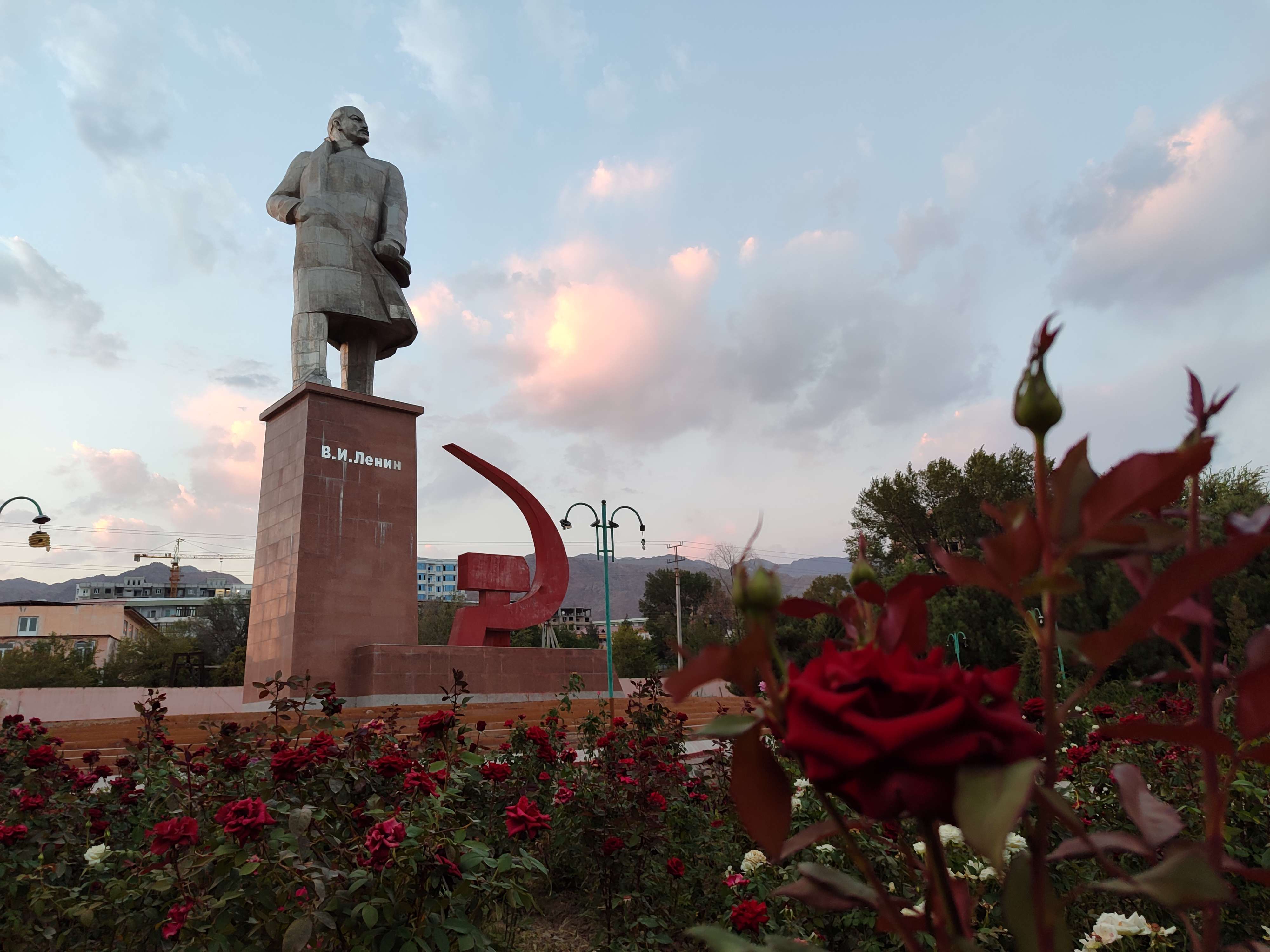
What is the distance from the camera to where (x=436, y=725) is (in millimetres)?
3084

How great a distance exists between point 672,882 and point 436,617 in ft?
161

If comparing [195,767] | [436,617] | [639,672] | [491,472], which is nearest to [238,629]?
[436,617]

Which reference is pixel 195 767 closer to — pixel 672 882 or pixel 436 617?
pixel 672 882

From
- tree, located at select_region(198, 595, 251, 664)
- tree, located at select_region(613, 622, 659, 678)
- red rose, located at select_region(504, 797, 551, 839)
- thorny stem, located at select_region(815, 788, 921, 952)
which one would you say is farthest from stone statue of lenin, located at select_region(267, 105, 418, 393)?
tree, located at select_region(198, 595, 251, 664)

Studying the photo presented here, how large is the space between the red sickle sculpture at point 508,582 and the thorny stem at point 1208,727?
15.5m

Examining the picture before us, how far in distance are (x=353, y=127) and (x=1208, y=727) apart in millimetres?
19336

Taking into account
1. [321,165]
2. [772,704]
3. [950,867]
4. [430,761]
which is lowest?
[950,867]

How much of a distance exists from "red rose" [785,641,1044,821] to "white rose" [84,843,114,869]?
10.7 feet

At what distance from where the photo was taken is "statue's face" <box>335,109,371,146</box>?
56.0 ft

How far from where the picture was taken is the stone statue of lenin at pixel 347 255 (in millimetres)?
15805

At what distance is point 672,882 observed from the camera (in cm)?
352

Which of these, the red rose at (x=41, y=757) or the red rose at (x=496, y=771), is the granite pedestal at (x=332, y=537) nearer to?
the red rose at (x=41, y=757)

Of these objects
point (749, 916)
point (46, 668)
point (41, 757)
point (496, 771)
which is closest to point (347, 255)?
point (41, 757)

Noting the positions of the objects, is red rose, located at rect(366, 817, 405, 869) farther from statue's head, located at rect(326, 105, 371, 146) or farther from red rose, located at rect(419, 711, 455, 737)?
statue's head, located at rect(326, 105, 371, 146)
